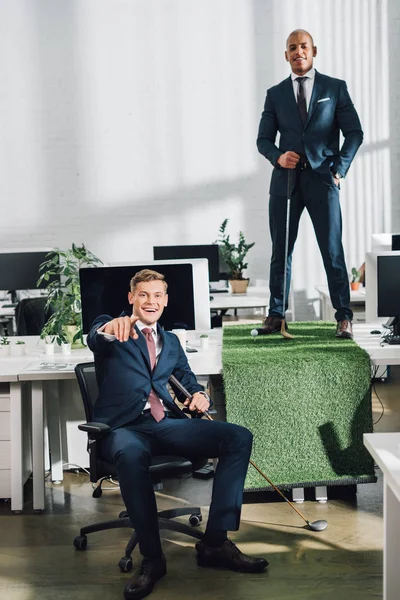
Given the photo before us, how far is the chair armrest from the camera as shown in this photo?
3.13 m

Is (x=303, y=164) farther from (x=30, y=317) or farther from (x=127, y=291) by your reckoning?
(x=30, y=317)

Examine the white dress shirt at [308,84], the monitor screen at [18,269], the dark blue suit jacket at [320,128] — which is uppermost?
the white dress shirt at [308,84]

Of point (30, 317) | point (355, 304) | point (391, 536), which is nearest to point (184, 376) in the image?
point (391, 536)

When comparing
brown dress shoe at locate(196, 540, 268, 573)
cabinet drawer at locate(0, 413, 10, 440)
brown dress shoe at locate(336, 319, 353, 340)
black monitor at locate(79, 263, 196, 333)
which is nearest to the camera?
brown dress shoe at locate(196, 540, 268, 573)

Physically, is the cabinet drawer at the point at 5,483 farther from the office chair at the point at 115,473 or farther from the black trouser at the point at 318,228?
the black trouser at the point at 318,228

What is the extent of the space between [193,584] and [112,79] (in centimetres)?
597

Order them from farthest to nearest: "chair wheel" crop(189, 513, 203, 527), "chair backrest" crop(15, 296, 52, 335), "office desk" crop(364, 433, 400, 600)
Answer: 1. "chair backrest" crop(15, 296, 52, 335)
2. "chair wheel" crop(189, 513, 203, 527)
3. "office desk" crop(364, 433, 400, 600)

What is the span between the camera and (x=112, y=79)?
26.3 ft

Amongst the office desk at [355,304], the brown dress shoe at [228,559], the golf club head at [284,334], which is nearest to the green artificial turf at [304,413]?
the golf club head at [284,334]

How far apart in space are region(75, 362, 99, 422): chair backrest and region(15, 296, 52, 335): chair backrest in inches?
79.2

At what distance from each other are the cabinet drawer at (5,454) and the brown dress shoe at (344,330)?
1693 millimetres

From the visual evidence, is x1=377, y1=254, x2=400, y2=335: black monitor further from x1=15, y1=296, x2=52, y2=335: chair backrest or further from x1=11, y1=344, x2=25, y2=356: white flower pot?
x1=15, y1=296, x2=52, y2=335: chair backrest

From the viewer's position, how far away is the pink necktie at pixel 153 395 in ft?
11.0

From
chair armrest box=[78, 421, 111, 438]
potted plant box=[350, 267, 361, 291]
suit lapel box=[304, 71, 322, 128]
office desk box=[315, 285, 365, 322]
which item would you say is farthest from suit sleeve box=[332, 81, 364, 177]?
potted plant box=[350, 267, 361, 291]
